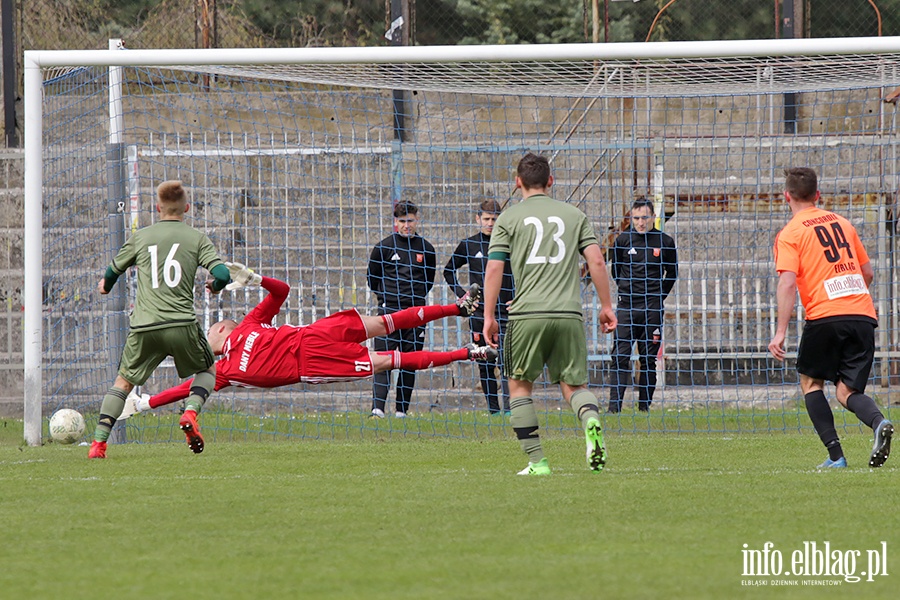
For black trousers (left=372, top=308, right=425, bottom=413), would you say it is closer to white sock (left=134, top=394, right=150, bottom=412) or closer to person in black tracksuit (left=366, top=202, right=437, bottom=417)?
person in black tracksuit (left=366, top=202, right=437, bottom=417)

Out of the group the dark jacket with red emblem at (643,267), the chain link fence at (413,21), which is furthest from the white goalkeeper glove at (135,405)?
the chain link fence at (413,21)

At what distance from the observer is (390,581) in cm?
427

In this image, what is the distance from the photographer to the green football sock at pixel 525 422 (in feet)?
23.8

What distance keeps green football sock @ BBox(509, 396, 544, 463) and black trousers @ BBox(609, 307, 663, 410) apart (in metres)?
4.95

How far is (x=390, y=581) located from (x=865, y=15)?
1812 cm

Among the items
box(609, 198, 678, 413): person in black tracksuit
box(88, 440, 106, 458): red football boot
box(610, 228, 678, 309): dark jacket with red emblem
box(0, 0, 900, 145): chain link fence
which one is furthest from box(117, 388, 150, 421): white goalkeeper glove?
box(0, 0, 900, 145): chain link fence

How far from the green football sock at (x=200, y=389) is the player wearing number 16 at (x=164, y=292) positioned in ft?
0.03

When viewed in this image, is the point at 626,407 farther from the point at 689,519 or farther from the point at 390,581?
the point at 390,581

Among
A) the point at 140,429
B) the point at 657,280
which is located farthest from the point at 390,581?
the point at 657,280

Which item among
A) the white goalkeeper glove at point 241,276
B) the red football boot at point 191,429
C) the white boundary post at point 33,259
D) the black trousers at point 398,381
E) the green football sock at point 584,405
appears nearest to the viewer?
the green football sock at point 584,405

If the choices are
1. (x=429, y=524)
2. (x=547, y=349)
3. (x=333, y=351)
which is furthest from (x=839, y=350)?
(x=333, y=351)

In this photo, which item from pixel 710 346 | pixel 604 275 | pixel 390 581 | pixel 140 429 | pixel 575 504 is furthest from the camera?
pixel 710 346

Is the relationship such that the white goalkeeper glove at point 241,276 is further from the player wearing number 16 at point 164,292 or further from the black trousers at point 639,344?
the black trousers at point 639,344

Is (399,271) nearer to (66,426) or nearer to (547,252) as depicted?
(66,426)
